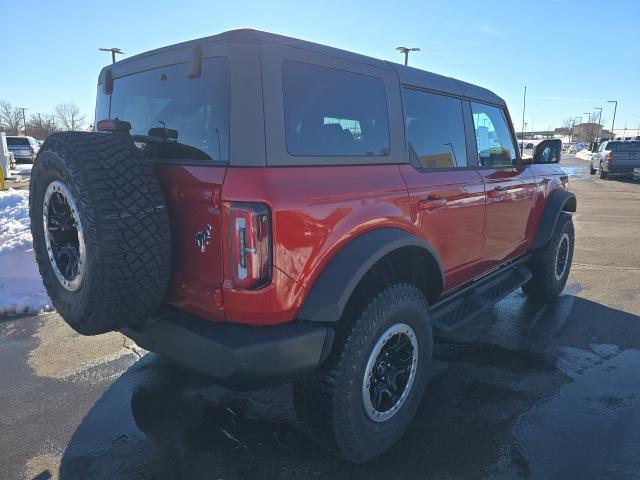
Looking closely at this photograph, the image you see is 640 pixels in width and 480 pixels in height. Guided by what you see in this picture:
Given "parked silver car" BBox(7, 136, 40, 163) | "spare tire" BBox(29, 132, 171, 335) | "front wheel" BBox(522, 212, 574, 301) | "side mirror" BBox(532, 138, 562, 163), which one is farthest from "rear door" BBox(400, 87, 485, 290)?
"parked silver car" BBox(7, 136, 40, 163)

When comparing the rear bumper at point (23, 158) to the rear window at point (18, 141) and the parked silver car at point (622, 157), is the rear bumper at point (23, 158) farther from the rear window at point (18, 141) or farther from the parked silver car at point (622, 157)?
the parked silver car at point (622, 157)

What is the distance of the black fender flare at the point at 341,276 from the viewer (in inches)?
83.0

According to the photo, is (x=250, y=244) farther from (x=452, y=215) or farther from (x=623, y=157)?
(x=623, y=157)

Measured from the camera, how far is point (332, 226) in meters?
2.18

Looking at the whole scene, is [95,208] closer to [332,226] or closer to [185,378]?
[332,226]

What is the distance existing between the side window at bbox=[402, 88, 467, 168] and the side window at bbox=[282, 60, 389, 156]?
0.29 m

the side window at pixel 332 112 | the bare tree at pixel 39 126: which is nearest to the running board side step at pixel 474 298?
the side window at pixel 332 112

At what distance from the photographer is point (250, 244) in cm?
195

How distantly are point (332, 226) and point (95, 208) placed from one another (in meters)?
1.04

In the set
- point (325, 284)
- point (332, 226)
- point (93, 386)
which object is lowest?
point (93, 386)

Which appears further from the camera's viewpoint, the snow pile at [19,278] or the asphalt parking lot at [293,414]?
the snow pile at [19,278]

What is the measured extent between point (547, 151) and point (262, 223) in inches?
141

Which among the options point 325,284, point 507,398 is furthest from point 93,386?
point 507,398

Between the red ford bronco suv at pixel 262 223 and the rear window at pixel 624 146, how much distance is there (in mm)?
21887
